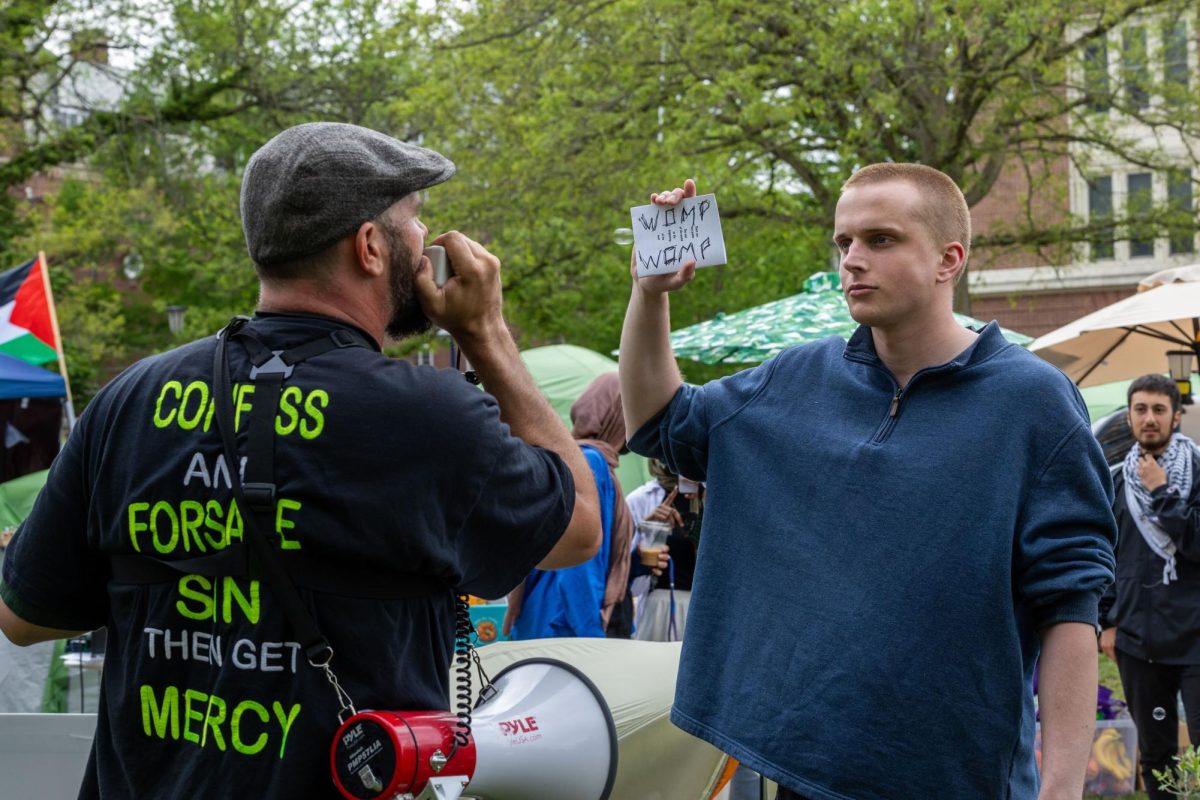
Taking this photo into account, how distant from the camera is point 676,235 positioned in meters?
2.79

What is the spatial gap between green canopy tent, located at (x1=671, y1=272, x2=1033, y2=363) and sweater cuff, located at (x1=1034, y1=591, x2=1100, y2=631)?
19.3 ft

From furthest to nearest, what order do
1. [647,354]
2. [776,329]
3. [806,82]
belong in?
[806,82], [776,329], [647,354]

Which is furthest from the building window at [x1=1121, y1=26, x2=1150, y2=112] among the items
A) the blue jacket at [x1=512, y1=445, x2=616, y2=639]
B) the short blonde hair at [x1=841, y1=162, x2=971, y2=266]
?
the short blonde hair at [x1=841, y1=162, x2=971, y2=266]

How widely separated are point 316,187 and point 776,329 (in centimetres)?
702

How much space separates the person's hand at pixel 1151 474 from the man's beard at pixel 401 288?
5002 mm

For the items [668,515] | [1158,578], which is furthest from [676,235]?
[1158,578]

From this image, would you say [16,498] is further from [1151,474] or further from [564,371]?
[564,371]

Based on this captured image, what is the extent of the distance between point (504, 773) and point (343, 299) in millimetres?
800

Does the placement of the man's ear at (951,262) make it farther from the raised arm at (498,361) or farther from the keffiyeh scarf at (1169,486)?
the keffiyeh scarf at (1169,486)

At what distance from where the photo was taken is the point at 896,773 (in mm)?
2486

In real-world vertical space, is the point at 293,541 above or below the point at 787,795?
above

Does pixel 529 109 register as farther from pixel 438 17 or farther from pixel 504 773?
pixel 504 773

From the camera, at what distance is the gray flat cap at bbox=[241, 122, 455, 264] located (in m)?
1.99

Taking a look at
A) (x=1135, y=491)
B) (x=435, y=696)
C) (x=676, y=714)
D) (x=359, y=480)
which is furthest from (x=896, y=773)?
(x=1135, y=491)
